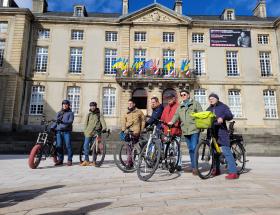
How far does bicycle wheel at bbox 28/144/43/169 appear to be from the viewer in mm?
6109

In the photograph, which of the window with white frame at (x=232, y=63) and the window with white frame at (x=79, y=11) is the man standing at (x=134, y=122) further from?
the window with white frame at (x=79, y=11)

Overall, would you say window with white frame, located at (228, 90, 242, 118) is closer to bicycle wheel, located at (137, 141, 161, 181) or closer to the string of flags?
the string of flags

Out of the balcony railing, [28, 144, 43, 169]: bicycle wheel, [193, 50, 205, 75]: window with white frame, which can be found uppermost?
[193, 50, 205, 75]: window with white frame

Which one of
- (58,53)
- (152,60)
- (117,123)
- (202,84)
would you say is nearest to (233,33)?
(202,84)

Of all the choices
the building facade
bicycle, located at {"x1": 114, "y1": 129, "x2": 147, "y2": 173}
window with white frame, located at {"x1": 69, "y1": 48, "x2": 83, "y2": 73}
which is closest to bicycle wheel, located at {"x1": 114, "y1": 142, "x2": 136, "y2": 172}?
bicycle, located at {"x1": 114, "y1": 129, "x2": 147, "y2": 173}

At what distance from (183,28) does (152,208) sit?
21.5 metres

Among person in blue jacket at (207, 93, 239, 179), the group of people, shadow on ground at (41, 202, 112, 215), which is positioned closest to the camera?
shadow on ground at (41, 202, 112, 215)

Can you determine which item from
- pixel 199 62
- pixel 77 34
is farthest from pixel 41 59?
pixel 199 62

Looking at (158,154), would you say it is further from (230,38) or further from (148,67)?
(230,38)

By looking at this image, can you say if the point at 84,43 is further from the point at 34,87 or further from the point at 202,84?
the point at 202,84

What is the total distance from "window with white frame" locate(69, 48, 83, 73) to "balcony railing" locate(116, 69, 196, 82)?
11.5ft

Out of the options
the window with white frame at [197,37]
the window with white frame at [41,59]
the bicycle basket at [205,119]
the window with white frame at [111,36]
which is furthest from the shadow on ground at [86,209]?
the window with white frame at [197,37]

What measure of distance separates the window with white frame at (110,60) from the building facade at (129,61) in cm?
8

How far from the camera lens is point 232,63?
22.2 meters
